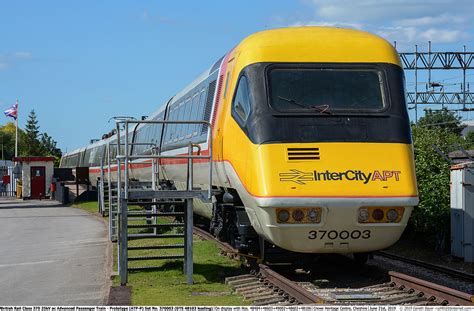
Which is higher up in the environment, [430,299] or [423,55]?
[423,55]

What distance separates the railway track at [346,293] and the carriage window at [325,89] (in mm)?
2340

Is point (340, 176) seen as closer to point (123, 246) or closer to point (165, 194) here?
point (165, 194)

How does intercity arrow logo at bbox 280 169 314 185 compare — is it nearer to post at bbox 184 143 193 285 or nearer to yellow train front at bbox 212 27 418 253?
yellow train front at bbox 212 27 418 253

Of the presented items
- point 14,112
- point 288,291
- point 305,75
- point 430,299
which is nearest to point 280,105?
point 305,75

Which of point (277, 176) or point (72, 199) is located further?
point (72, 199)

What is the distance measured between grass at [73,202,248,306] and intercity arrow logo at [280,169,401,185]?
5.50ft

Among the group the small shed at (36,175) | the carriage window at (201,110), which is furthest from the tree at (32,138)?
the carriage window at (201,110)

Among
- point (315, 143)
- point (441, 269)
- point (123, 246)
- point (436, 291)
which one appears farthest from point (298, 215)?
point (441, 269)

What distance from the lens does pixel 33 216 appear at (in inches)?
1142

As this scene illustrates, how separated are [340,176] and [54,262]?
6.99m

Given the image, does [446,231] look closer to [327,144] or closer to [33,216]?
[327,144]

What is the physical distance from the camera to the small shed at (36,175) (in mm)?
43719

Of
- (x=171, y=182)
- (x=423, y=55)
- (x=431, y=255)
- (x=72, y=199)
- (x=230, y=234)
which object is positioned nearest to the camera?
(x=230, y=234)

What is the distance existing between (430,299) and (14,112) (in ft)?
161
